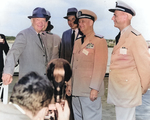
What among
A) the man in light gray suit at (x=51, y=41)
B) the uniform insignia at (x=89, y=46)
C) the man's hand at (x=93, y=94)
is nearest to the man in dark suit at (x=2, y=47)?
the man in light gray suit at (x=51, y=41)

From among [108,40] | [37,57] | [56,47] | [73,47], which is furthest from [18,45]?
[108,40]

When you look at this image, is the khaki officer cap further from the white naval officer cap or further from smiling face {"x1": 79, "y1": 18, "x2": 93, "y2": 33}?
the white naval officer cap

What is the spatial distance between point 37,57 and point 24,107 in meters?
0.46

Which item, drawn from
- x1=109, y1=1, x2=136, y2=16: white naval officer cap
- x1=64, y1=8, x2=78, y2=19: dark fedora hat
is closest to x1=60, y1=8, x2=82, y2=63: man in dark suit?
x1=64, y1=8, x2=78, y2=19: dark fedora hat

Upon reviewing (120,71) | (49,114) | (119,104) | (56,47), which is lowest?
(49,114)

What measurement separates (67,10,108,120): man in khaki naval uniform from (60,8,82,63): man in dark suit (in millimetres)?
41

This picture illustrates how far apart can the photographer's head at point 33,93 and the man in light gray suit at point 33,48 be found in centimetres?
7

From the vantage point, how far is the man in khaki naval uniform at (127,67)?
170 cm

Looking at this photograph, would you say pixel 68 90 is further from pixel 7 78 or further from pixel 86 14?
pixel 86 14

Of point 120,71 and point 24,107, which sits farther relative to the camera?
point 24,107

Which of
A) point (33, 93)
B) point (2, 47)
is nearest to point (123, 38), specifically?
point (33, 93)

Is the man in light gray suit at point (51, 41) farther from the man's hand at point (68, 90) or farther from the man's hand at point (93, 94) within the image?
the man's hand at point (93, 94)

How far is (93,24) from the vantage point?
6.16 feet

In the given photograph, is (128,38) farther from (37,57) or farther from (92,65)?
(37,57)
